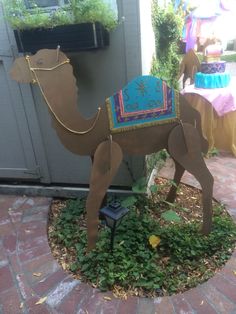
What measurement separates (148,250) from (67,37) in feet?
5.32

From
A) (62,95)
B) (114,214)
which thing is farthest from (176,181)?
(62,95)

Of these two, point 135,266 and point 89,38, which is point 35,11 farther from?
point 135,266

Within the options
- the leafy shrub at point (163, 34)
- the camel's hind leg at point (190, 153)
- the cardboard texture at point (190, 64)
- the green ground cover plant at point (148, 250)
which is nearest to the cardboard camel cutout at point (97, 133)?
the camel's hind leg at point (190, 153)

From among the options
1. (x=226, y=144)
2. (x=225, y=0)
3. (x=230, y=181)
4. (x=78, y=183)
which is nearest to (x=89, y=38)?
(x=78, y=183)

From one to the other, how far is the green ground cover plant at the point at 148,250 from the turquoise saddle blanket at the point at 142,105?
0.65 m

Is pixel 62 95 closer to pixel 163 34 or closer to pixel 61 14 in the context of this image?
pixel 61 14

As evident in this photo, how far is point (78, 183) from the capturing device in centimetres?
283

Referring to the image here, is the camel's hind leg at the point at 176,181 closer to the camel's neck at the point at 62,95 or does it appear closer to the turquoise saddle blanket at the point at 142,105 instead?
the turquoise saddle blanket at the point at 142,105

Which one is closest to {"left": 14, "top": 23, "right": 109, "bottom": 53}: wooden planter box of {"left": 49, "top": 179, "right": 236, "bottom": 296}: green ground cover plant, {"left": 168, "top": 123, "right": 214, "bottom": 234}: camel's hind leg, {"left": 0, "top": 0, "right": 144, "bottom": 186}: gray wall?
{"left": 0, "top": 0, "right": 144, "bottom": 186}: gray wall

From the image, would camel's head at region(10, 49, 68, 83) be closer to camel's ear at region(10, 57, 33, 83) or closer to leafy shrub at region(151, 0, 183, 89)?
camel's ear at region(10, 57, 33, 83)

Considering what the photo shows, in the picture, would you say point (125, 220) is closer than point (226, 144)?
Yes

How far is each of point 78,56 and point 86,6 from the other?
459 millimetres

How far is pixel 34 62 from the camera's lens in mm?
1773

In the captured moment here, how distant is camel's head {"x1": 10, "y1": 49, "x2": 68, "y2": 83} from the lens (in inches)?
69.7
